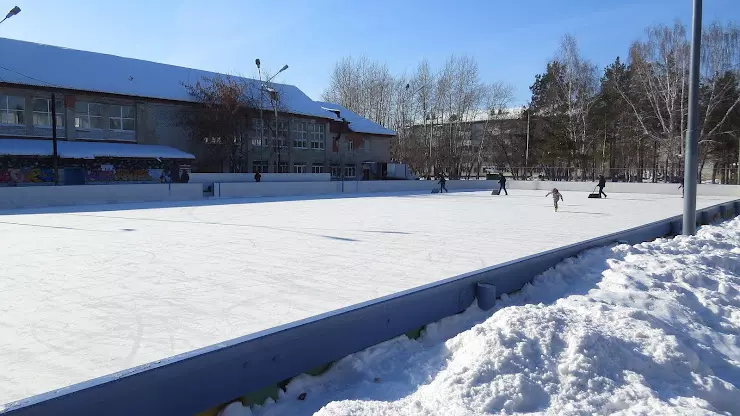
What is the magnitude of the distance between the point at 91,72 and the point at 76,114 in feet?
11.7

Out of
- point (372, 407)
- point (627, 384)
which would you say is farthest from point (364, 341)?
point (627, 384)

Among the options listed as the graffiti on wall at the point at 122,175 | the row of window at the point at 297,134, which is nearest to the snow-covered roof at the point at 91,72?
the row of window at the point at 297,134

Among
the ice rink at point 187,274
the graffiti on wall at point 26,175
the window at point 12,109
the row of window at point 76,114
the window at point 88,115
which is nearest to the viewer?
the ice rink at point 187,274

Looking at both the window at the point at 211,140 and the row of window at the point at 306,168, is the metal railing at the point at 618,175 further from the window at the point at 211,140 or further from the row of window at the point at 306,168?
the window at the point at 211,140

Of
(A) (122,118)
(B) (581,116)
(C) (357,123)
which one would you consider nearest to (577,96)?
(B) (581,116)

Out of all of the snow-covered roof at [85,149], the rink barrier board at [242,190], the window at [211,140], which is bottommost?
the rink barrier board at [242,190]

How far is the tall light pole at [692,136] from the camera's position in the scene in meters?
9.72

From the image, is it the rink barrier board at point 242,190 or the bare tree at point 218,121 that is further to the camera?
the bare tree at point 218,121

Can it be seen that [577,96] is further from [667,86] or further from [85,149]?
[85,149]

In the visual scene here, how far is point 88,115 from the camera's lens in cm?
3372

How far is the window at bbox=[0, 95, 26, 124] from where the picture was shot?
1203 inches

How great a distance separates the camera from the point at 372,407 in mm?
3164

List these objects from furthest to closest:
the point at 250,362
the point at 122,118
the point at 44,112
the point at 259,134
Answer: the point at 259,134, the point at 122,118, the point at 44,112, the point at 250,362

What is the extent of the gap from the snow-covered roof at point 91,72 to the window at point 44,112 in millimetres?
1319
